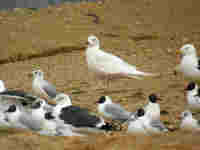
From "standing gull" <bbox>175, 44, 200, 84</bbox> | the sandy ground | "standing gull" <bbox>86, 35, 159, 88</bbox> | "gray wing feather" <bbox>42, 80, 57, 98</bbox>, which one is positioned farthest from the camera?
"standing gull" <bbox>86, 35, 159, 88</bbox>

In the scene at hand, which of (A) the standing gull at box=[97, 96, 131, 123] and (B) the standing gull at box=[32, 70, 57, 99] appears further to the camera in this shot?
(B) the standing gull at box=[32, 70, 57, 99]

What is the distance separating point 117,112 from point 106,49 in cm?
518

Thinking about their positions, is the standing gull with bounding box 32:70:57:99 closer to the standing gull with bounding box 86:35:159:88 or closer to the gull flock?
the gull flock

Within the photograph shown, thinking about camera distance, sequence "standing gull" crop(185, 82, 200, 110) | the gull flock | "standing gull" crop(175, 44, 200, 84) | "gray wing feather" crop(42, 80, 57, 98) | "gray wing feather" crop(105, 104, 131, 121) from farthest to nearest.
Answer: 1. "standing gull" crop(175, 44, 200, 84)
2. "gray wing feather" crop(42, 80, 57, 98)
3. "standing gull" crop(185, 82, 200, 110)
4. "gray wing feather" crop(105, 104, 131, 121)
5. the gull flock

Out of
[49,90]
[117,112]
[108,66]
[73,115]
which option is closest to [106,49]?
[108,66]

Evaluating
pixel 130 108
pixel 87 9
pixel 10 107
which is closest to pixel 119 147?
pixel 10 107

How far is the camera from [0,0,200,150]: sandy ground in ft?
15.5

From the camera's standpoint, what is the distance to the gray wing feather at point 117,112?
6117 mm

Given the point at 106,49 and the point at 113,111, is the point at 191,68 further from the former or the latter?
the point at 106,49

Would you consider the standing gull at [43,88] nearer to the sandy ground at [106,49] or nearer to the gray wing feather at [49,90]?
the gray wing feather at [49,90]

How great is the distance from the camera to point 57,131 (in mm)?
5461

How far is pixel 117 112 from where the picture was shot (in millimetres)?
6203

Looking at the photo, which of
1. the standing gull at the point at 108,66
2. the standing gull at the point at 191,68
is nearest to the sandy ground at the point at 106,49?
the standing gull at the point at 108,66

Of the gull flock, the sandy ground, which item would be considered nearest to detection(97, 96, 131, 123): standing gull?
the gull flock
